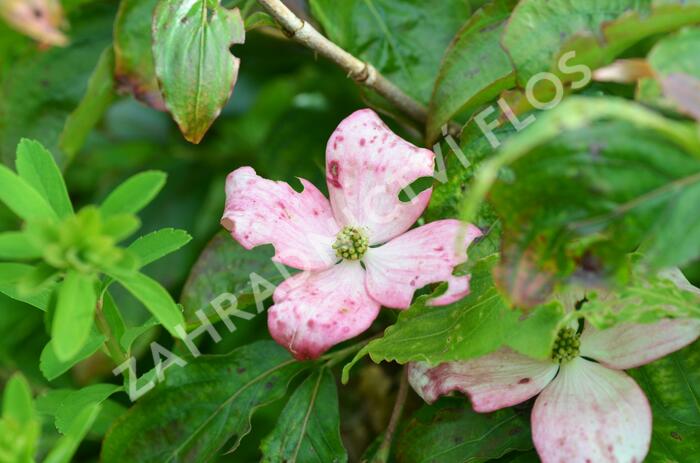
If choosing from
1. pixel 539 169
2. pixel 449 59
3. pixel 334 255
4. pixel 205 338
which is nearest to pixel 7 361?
pixel 205 338

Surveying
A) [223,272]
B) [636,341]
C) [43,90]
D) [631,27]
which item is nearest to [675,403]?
[636,341]

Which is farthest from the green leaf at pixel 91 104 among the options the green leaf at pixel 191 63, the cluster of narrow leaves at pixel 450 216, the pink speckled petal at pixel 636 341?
the pink speckled petal at pixel 636 341

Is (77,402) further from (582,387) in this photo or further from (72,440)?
(582,387)

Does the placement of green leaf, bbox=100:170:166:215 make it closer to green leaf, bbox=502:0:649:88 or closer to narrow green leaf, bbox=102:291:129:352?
narrow green leaf, bbox=102:291:129:352

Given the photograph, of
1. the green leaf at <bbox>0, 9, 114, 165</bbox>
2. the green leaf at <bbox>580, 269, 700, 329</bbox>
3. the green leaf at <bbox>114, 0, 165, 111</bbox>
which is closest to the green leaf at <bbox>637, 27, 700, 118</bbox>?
the green leaf at <bbox>580, 269, 700, 329</bbox>

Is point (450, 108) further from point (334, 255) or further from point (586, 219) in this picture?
point (586, 219)

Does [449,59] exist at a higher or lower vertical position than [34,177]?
lower

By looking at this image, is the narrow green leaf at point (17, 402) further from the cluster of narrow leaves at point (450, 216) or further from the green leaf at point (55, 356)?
the green leaf at point (55, 356)
